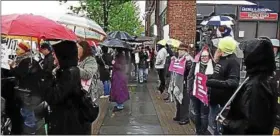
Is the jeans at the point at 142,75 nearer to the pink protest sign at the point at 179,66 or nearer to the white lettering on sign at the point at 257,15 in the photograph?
the white lettering on sign at the point at 257,15

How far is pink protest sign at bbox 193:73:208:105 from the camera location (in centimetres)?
662

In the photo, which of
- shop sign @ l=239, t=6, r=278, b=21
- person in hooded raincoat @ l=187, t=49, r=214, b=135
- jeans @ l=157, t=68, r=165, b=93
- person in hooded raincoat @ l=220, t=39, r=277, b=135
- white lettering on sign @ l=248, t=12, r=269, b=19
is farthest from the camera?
white lettering on sign @ l=248, t=12, r=269, b=19

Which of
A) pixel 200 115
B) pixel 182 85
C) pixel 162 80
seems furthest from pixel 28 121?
pixel 162 80

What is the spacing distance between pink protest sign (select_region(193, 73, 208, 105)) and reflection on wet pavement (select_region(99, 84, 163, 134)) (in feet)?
5.71

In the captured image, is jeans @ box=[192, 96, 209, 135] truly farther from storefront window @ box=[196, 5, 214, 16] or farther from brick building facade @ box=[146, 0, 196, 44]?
storefront window @ box=[196, 5, 214, 16]

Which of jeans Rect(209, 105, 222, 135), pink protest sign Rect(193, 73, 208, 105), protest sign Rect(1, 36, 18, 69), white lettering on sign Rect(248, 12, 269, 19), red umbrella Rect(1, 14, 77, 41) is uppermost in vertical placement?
white lettering on sign Rect(248, 12, 269, 19)

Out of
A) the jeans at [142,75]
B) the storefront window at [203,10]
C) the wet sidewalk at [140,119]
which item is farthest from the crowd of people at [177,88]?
the storefront window at [203,10]

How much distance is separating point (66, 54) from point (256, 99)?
2024 mm

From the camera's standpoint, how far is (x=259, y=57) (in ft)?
12.3

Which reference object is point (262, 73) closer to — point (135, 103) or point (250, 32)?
point (135, 103)

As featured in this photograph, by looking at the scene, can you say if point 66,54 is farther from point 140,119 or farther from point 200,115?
point 140,119

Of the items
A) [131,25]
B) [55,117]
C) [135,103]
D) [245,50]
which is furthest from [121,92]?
[131,25]

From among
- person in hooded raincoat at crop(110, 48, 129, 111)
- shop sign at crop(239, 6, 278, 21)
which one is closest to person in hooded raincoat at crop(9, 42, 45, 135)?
person in hooded raincoat at crop(110, 48, 129, 111)

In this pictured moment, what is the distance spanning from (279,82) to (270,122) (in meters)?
2.23
